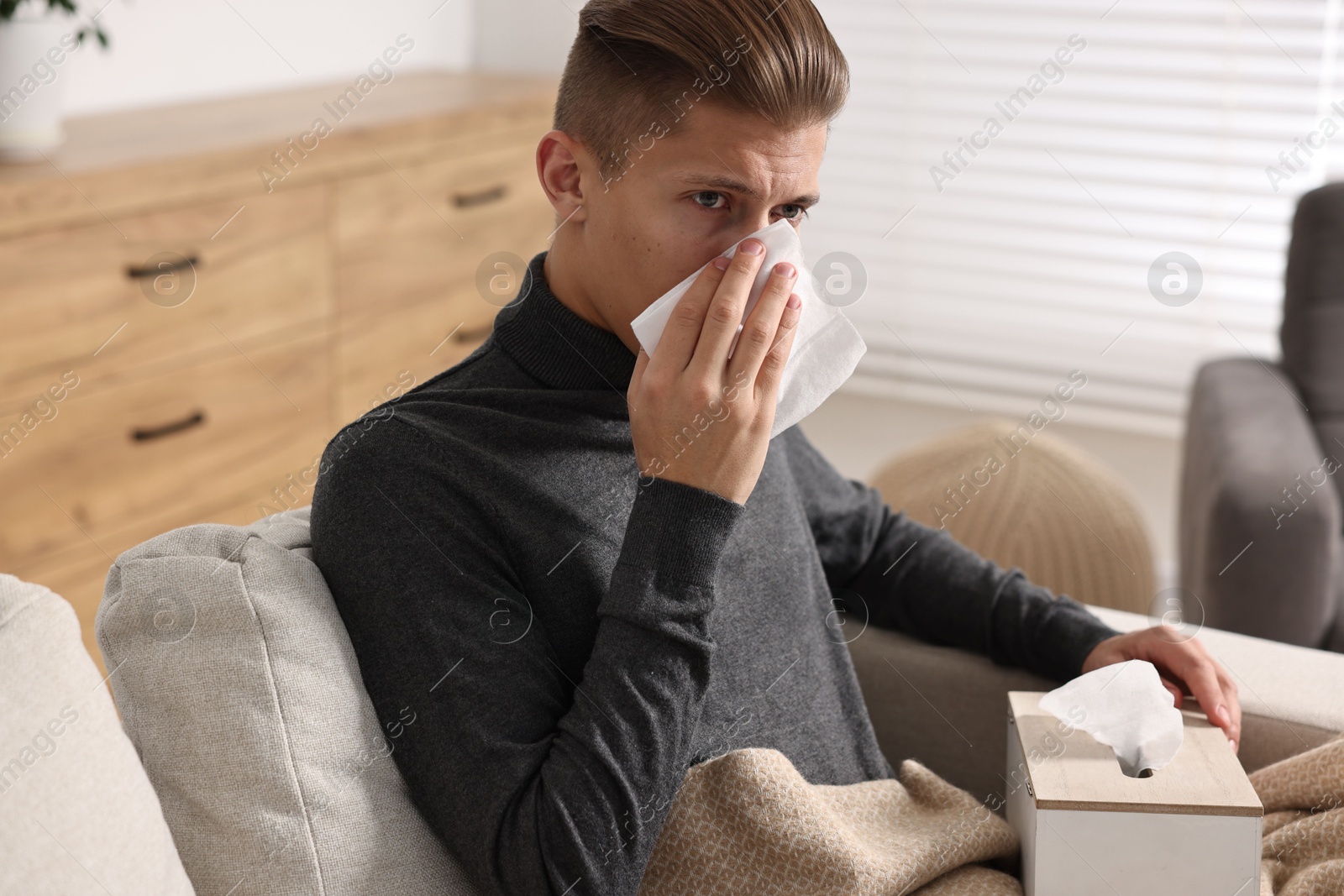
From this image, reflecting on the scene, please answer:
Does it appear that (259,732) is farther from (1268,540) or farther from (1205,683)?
(1268,540)

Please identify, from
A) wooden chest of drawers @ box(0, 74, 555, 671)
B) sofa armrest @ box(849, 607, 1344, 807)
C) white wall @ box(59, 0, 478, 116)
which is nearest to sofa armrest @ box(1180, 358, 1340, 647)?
sofa armrest @ box(849, 607, 1344, 807)

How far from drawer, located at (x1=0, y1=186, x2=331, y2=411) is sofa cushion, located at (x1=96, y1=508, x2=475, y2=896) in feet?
3.78

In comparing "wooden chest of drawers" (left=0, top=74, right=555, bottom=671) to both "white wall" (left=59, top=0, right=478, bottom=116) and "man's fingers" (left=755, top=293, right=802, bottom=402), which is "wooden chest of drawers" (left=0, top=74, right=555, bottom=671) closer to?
"white wall" (left=59, top=0, right=478, bottom=116)

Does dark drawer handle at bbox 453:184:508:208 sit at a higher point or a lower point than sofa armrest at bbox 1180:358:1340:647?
higher

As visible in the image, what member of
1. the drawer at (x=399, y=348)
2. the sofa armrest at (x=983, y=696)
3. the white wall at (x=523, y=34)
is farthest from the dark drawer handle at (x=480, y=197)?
the sofa armrest at (x=983, y=696)

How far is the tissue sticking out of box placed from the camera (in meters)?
0.98

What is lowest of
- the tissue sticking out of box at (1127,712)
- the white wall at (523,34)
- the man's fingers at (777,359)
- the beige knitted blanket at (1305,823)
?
the beige knitted blanket at (1305,823)

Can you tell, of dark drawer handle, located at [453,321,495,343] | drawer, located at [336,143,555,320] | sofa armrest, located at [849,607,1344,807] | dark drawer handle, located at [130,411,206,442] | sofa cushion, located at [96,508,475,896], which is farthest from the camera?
dark drawer handle, located at [453,321,495,343]

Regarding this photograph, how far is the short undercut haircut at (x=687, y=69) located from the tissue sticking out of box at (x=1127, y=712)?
1.69ft

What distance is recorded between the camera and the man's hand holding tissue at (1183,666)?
1147 millimetres

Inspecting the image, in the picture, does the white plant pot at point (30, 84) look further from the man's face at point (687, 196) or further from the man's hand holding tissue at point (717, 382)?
the man's hand holding tissue at point (717, 382)

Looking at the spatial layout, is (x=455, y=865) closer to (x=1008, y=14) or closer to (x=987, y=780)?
(x=987, y=780)

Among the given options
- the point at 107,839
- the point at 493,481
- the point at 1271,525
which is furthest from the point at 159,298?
the point at 1271,525

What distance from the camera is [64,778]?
735mm
